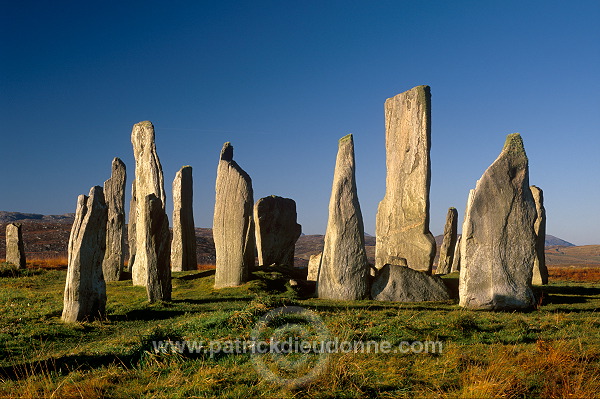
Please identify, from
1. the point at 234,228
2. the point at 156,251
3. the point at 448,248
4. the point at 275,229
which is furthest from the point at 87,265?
the point at 448,248

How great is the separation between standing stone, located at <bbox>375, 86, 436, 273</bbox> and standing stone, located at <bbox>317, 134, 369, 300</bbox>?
18.4 feet

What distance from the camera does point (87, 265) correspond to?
41.0 feet

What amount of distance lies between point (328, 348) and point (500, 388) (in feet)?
9.29

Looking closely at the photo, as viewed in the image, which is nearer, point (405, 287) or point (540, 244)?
point (405, 287)

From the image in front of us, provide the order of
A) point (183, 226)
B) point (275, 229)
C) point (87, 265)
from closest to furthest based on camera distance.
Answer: point (87, 265) → point (183, 226) → point (275, 229)

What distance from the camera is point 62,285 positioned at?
19625mm

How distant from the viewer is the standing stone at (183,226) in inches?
937

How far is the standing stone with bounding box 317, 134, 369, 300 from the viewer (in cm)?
1533

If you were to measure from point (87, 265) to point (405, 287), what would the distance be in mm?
8837

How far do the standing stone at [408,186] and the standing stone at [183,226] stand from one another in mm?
8668

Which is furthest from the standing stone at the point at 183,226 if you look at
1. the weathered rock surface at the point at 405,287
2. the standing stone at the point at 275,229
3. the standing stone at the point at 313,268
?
the weathered rock surface at the point at 405,287

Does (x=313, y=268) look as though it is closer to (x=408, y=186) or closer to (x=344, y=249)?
(x=344, y=249)

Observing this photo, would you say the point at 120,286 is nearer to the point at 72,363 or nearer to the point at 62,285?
the point at 62,285

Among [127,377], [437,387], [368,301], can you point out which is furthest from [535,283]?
[127,377]
